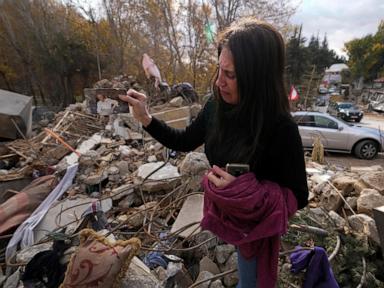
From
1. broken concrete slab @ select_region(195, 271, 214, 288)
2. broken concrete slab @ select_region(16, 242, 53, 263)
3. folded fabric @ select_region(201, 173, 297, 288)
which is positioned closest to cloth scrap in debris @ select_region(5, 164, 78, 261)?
broken concrete slab @ select_region(16, 242, 53, 263)

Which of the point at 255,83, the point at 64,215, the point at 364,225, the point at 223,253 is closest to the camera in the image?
the point at 255,83

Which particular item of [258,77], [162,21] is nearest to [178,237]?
[258,77]

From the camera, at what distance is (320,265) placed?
5.15 ft

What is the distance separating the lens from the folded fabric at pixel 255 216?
40.8 inches

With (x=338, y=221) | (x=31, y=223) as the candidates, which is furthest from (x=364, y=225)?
(x=31, y=223)

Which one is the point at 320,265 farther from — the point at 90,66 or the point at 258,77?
the point at 90,66

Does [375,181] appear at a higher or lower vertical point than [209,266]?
higher

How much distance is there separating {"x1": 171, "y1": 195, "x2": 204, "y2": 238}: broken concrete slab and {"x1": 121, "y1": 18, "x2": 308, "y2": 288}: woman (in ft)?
4.13

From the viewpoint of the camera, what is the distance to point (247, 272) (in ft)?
4.39

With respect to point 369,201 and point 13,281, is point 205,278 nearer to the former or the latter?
point 13,281

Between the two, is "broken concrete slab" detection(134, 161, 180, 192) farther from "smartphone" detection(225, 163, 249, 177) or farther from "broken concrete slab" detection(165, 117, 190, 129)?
"smartphone" detection(225, 163, 249, 177)

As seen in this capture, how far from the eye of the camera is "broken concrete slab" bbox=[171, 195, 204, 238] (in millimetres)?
2404

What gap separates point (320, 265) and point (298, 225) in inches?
25.6

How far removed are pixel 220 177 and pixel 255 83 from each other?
41cm
